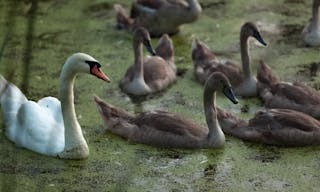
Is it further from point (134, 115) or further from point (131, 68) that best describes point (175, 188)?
point (131, 68)

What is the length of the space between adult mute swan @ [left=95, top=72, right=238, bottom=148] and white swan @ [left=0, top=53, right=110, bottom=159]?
504mm

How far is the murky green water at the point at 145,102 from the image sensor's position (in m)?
7.33

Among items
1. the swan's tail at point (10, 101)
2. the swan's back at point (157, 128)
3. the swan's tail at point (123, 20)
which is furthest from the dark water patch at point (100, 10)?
the swan's back at point (157, 128)

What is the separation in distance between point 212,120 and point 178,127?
290mm

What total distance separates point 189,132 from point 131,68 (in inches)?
62.8

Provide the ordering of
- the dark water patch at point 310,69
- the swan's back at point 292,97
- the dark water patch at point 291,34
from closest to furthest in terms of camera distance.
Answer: the swan's back at point 292,97 < the dark water patch at point 310,69 < the dark water patch at point 291,34

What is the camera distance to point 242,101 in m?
8.92

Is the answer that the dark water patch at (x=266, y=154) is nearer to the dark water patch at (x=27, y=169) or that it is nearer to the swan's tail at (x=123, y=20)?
the dark water patch at (x=27, y=169)

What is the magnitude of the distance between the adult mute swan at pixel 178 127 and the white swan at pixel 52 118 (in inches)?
19.8

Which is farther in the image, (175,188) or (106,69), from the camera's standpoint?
(106,69)

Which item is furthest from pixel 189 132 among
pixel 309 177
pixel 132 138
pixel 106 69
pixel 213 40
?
pixel 213 40

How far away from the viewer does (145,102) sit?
8977 mm

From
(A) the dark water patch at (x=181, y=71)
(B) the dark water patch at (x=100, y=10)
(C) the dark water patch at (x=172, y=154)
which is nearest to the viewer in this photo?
(C) the dark water patch at (x=172, y=154)

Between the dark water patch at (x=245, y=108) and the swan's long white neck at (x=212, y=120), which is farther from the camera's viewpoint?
the dark water patch at (x=245, y=108)
